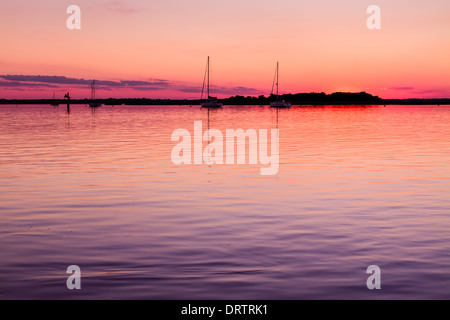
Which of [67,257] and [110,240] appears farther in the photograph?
[110,240]

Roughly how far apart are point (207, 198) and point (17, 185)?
7858 mm

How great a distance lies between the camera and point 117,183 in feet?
68.5

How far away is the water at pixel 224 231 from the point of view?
30.0ft

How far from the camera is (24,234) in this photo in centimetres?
1278

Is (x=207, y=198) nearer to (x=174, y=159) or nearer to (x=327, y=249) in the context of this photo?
(x=327, y=249)

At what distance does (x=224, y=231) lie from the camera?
1325 cm

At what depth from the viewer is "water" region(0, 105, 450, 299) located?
9141 mm

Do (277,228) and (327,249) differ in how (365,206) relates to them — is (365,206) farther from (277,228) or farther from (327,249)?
(327,249)

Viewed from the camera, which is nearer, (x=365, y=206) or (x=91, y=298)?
(x=91, y=298)
